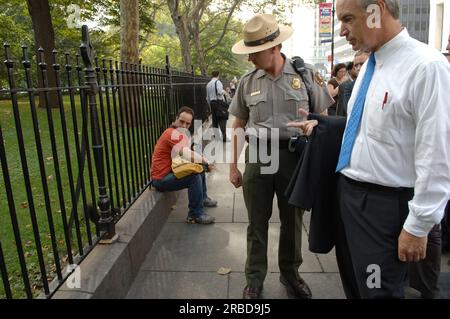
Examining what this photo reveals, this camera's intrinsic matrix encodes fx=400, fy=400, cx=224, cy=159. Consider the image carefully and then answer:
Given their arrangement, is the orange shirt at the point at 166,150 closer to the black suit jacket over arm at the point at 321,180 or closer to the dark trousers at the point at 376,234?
the black suit jacket over arm at the point at 321,180

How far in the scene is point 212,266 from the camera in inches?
150

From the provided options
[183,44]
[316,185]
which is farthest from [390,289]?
[183,44]

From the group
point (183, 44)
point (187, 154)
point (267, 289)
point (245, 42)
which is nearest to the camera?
point (245, 42)

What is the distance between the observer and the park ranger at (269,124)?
2.96 meters

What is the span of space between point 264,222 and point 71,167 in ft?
5.80

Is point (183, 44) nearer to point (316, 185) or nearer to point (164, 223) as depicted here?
point (164, 223)

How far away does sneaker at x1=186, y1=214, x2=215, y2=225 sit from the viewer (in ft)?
16.1

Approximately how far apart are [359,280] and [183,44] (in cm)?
2133

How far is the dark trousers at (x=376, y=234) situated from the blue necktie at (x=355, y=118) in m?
0.13

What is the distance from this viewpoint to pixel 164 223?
497 cm

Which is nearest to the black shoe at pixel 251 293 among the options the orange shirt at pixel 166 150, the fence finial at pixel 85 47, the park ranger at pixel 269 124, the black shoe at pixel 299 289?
the park ranger at pixel 269 124

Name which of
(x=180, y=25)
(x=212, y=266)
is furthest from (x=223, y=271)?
(x=180, y=25)

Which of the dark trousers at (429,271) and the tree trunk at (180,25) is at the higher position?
the tree trunk at (180,25)

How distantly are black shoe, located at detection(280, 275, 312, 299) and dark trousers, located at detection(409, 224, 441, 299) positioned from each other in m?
0.80
